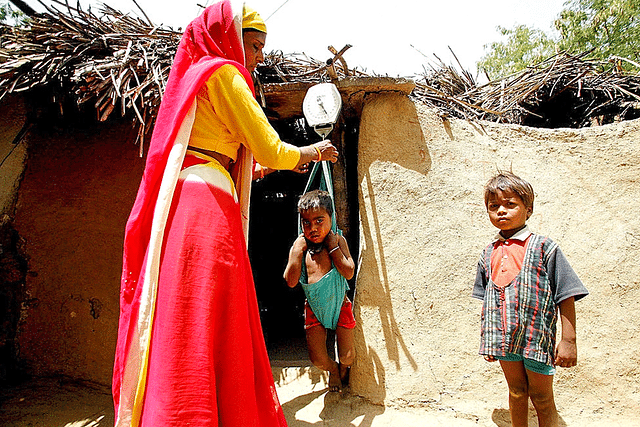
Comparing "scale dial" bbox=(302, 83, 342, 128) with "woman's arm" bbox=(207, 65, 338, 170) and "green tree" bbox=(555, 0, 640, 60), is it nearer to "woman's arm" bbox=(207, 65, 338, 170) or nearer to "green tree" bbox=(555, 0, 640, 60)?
"woman's arm" bbox=(207, 65, 338, 170)

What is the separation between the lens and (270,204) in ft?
18.4

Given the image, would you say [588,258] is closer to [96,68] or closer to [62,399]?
[96,68]

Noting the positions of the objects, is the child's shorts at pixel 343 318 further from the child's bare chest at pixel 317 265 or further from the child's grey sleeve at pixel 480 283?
the child's grey sleeve at pixel 480 283

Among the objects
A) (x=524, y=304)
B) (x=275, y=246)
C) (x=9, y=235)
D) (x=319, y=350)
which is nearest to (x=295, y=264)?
Result: (x=319, y=350)

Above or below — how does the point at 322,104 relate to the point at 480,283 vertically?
above

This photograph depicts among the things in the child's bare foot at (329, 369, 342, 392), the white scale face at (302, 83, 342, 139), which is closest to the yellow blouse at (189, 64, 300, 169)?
the white scale face at (302, 83, 342, 139)

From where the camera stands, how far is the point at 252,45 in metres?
1.85

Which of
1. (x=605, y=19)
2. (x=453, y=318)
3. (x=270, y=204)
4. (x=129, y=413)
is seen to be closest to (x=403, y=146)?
(x=453, y=318)

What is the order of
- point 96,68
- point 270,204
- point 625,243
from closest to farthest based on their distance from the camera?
point 625,243 → point 96,68 → point 270,204

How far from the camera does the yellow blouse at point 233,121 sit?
163cm

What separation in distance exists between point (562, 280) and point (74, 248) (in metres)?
3.37

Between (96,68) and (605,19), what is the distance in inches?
492

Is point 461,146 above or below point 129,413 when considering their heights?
above

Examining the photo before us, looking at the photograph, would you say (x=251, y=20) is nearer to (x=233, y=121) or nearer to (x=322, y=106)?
(x=233, y=121)
